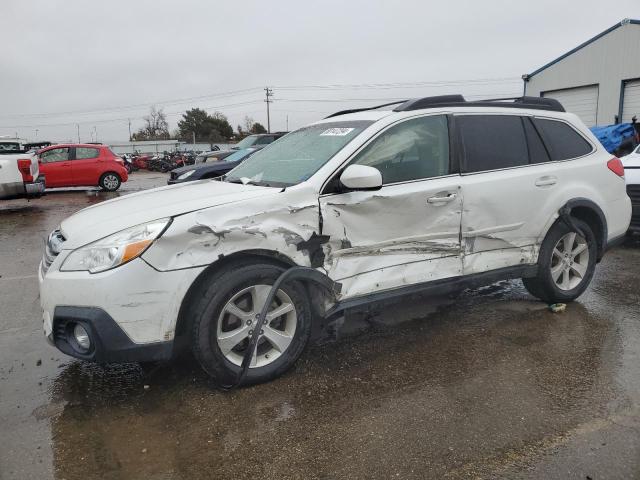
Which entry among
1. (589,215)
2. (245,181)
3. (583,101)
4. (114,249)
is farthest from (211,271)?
(583,101)

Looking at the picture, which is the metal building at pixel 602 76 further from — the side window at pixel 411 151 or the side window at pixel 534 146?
the side window at pixel 411 151

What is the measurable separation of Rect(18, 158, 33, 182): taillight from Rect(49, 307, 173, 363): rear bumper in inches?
388

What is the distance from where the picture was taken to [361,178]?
3.35 m

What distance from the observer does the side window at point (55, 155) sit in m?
16.4

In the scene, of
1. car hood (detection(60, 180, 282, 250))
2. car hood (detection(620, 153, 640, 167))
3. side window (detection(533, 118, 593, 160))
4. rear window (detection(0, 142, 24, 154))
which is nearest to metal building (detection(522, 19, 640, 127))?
car hood (detection(620, 153, 640, 167))

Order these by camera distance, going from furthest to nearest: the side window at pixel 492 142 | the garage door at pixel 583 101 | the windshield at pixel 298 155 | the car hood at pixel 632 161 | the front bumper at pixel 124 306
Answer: the garage door at pixel 583 101 → the car hood at pixel 632 161 → the side window at pixel 492 142 → the windshield at pixel 298 155 → the front bumper at pixel 124 306

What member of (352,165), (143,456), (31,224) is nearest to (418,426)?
(143,456)

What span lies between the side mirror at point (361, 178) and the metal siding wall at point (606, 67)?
19.3 m

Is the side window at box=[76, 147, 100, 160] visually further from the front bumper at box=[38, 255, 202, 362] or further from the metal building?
the metal building

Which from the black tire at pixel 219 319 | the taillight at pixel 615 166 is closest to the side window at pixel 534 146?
the taillight at pixel 615 166

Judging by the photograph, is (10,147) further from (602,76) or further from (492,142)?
(602,76)

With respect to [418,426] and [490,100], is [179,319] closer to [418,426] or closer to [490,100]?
[418,426]

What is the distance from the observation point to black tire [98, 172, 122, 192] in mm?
17109

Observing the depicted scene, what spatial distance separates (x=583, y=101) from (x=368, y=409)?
21615mm
